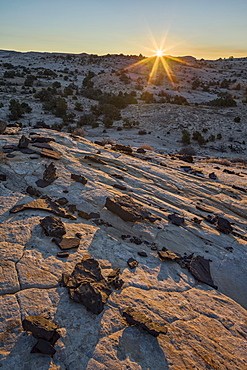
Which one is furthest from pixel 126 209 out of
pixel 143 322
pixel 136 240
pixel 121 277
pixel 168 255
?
pixel 143 322

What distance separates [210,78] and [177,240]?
4530cm

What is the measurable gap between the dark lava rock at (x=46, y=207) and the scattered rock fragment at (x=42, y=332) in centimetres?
216

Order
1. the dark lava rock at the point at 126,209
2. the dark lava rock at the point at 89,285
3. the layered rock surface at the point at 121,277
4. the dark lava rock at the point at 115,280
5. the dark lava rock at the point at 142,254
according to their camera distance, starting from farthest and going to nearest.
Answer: the dark lava rock at the point at 126,209, the dark lava rock at the point at 142,254, the dark lava rock at the point at 115,280, the dark lava rock at the point at 89,285, the layered rock surface at the point at 121,277

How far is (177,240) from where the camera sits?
187 inches

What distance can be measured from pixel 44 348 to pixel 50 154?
17.1 feet

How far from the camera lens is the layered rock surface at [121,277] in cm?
238

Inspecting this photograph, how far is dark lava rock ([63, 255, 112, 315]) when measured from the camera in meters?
2.74

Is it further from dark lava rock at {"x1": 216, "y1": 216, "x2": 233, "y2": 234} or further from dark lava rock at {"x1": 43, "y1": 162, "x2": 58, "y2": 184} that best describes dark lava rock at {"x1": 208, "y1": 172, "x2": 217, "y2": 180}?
dark lava rock at {"x1": 43, "y1": 162, "x2": 58, "y2": 184}

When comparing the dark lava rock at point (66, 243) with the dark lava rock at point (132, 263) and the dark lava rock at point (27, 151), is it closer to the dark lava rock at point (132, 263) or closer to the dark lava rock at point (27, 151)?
the dark lava rock at point (132, 263)

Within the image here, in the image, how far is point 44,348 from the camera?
2197 mm

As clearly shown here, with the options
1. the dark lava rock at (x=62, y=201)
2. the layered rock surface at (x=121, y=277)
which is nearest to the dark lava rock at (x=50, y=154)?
the layered rock surface at (x=121, y=277)

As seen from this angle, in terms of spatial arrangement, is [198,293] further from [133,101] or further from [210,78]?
[210,78]

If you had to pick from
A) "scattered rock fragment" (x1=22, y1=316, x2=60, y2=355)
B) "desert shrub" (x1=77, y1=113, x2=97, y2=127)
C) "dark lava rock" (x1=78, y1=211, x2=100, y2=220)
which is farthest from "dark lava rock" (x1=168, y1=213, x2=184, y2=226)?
"desert shrub" (x1=77, y1=113, x2=97, y2=127)

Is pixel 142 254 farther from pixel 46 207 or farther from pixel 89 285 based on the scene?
pixel 46 207
